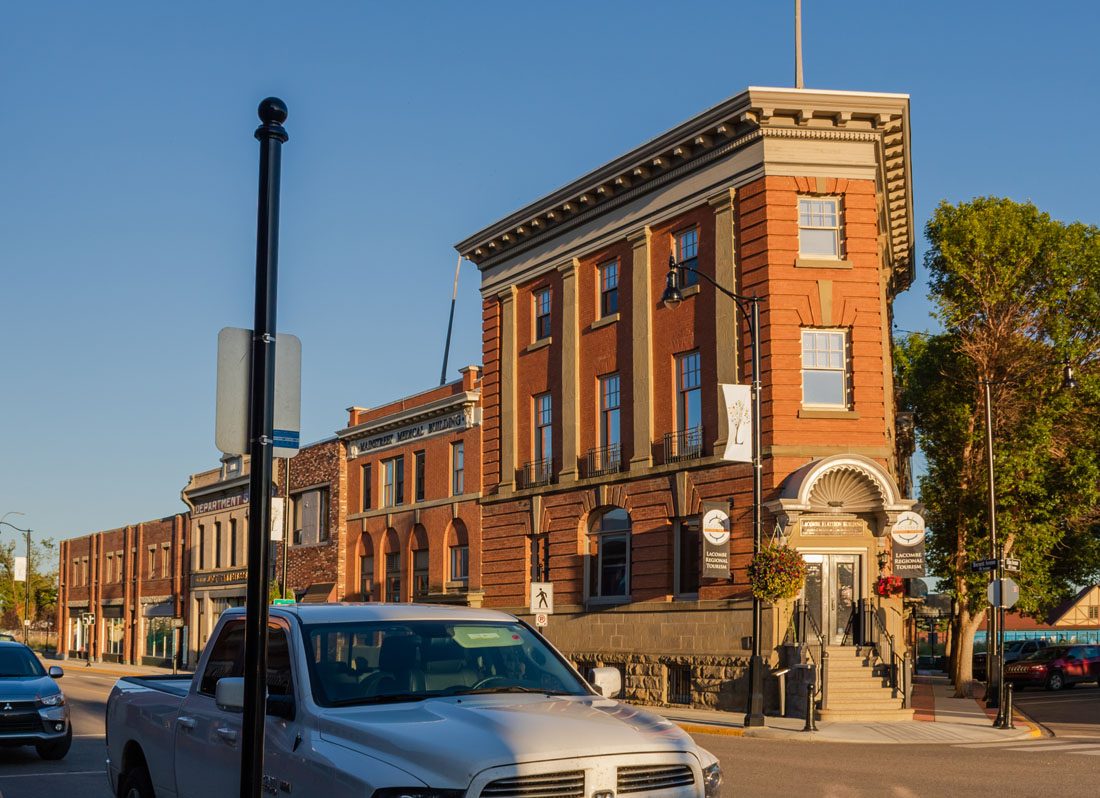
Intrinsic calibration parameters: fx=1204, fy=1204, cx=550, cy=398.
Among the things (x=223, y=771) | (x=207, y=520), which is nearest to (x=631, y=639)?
(x=223, y=771)

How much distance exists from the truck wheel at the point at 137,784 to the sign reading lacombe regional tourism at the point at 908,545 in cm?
2110

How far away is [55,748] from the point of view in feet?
51.6

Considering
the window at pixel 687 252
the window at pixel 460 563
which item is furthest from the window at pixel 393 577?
the window at pixel 687 252

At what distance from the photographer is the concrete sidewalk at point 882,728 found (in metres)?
21.4

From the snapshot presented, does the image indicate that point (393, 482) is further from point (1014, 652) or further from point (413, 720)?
point (413, 720)

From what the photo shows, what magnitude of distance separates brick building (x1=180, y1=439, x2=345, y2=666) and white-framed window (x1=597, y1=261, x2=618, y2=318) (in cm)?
1298

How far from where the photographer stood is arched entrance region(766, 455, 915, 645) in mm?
27203

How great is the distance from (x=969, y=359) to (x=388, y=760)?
110 feet

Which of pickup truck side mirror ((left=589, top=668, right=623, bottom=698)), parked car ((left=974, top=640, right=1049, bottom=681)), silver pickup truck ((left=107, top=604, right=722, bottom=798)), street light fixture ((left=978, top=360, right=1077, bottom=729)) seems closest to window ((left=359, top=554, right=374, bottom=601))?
street light fixture ((left=978, top=360, right=1077, bottom=729))

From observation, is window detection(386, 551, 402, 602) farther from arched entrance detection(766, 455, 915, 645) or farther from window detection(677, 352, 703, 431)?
arched entrance detection(766, 455, 915, 645)

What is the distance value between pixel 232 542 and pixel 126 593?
14467mm

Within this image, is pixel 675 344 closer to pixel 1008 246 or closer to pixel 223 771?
pixel 1008 246

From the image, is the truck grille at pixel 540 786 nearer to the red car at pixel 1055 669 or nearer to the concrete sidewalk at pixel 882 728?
the concrete sidewalk at pixel 882 728

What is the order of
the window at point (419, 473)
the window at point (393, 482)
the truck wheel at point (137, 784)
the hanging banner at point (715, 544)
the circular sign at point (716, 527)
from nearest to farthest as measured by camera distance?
1. the truck wheel at point (137, 784)
2. the hanging banner at point (715, 544)
3. the circular sign at point (716, 527)
4. the window at point (419, 473)
5. the window at point (393, 482)
